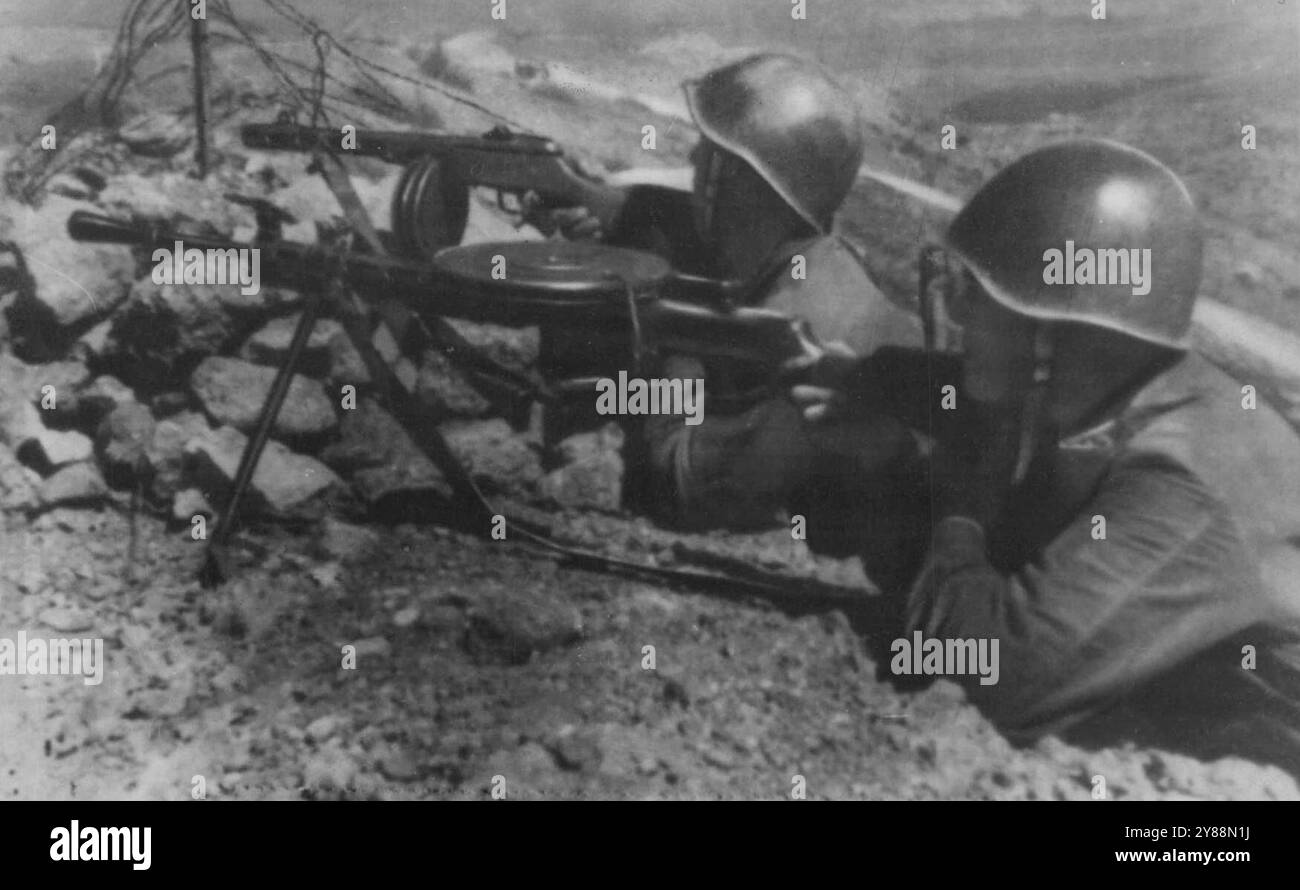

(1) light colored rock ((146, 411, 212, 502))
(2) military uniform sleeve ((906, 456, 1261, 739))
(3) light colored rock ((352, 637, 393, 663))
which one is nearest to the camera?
(2) military uniform sleeve ((906, 456, 1261, 739))

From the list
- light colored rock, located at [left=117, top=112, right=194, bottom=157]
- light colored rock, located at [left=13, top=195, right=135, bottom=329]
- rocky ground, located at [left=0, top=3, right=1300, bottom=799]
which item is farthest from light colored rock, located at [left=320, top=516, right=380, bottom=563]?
light colored rock, located at [left=117, top=112, right=194, bottom=157]

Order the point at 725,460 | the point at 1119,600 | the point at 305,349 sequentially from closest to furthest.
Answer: the point at 1119,600 → the point at 725,460 → the point at 305,349

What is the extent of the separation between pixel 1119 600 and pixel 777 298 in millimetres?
1504

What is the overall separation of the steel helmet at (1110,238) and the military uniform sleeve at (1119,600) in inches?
17.2

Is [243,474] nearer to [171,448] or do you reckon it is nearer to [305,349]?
[171,448]

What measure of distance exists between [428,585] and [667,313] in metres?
1.15

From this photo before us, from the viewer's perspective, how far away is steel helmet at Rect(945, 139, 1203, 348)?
2.90m

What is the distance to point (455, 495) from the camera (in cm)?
354

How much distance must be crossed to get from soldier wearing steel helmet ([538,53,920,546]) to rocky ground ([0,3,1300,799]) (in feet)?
0.46

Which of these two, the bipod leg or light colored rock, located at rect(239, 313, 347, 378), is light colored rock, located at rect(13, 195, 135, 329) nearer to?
light colored rock, located at rect(239, 313, 347, 378)

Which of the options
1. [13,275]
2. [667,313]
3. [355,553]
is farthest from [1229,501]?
[13,275]

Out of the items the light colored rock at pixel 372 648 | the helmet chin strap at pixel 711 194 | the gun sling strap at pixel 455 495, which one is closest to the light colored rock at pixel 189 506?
the gun sling strap at pixel 455 495

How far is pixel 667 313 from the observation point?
336 centimetres

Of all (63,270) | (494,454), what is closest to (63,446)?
(63,270)
